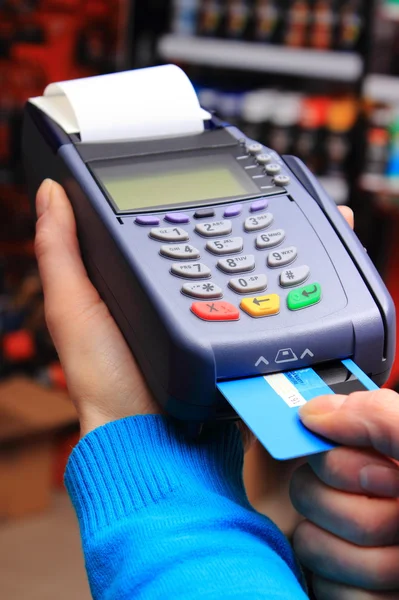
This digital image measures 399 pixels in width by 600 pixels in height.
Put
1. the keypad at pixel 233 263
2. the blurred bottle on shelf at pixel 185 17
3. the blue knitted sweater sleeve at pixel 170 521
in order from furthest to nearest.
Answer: the blurred bottle on shelf at pixel 185 17, the keypad at pixel 233 263, the blue knitted sweater sleeve at pixel 170 521

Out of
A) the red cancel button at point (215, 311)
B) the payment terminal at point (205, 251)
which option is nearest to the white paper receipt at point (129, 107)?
the payment terminal at point (205, 251)

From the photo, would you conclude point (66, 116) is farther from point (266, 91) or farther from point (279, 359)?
point (266, 91)

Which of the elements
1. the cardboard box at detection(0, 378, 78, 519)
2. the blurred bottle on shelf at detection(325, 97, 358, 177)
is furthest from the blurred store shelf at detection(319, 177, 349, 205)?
the cardboard box at detection(0, 378, 78, 519)

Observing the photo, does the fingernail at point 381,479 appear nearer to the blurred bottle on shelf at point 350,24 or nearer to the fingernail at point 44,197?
the fingernail at point 44,197

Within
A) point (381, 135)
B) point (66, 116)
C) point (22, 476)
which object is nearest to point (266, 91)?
point (381, 135)

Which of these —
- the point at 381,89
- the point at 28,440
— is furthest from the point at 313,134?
the point at 28,440

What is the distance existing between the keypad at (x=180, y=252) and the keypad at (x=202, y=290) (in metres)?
0.04

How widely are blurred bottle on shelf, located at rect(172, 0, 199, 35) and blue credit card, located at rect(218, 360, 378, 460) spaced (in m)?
1.97

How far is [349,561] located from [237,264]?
246 mm

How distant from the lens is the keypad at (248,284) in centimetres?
64

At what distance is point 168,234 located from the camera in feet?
2.22

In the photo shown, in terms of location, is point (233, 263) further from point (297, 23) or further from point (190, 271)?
point (297, 23)

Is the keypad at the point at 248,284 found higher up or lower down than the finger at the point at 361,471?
higher up

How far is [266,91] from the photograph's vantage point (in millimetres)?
2373
